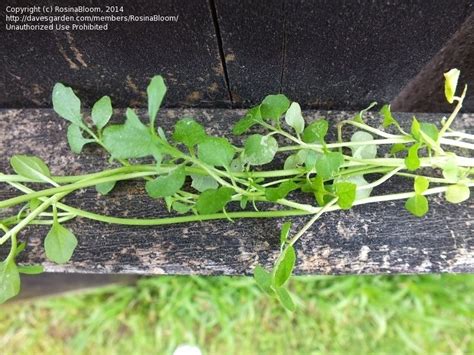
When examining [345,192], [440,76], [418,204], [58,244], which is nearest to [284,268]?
[345,192]

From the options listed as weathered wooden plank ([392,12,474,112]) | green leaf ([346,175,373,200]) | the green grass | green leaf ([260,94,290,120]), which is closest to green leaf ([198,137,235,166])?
green leaf ([260,94,290,120])

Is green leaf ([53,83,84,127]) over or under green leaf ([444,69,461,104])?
under

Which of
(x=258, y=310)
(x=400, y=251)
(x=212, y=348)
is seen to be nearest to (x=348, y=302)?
(x=258, y=310)

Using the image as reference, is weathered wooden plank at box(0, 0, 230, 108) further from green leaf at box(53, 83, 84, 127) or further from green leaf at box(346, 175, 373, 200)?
green leaf at box(346, 175, 373, 200)

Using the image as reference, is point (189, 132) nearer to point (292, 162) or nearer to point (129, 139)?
point (129, 139)

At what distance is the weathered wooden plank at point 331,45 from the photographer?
27.4 inches

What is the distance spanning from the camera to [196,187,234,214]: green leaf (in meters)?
0.68

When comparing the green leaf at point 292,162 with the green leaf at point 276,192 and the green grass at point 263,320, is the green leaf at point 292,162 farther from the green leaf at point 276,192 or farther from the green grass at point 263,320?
the green grass at point 263,320

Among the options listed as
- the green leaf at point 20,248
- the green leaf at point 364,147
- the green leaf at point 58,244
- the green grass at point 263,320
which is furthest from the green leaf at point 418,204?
the green grass at point 263,320

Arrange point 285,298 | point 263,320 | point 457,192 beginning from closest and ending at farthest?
point 285,298 < point 457,192 < point 263,320

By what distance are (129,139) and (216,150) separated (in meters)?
0.12

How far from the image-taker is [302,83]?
0.86m

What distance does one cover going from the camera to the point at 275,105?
0.74 meters

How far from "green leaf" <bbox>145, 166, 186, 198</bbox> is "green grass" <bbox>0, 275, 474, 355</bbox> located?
1020 mm
